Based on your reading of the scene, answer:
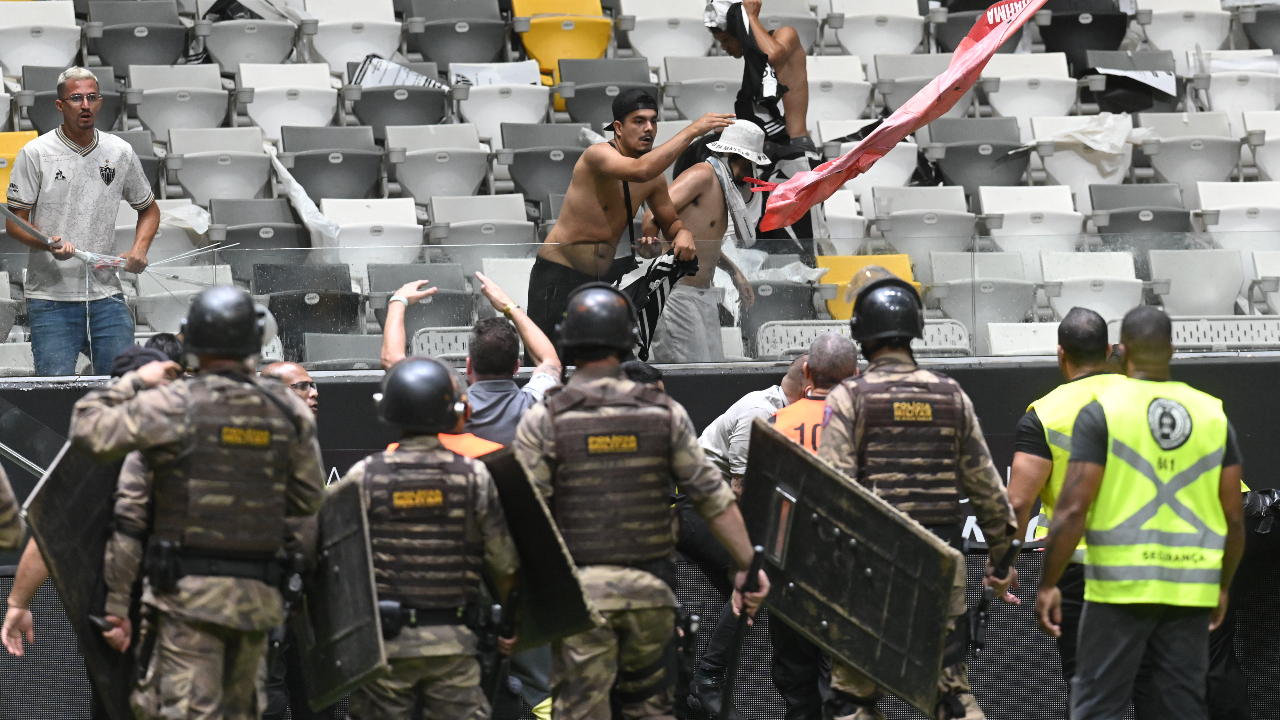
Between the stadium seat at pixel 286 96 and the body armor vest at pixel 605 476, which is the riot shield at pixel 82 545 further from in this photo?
the stadium seat at pixel 286 96

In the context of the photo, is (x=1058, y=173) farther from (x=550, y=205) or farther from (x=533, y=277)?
(x=533, y=277)

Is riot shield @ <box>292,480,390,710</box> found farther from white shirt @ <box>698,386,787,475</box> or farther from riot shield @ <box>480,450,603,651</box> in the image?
white shirt @ <box>698,386,787,475</box>

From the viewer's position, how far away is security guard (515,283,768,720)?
15.5ft

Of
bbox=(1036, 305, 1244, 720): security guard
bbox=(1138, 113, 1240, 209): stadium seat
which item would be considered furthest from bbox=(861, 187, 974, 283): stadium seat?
bbox=(1036, 305, 1244, 720): security guard

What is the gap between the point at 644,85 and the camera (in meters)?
11.4

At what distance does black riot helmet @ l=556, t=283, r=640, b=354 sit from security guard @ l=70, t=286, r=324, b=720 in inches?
36.2

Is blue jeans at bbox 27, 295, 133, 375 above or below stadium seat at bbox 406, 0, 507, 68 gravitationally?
below

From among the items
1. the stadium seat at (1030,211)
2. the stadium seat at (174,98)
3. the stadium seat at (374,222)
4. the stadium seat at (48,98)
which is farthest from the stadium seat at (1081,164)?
the stadium seat at (48,98)

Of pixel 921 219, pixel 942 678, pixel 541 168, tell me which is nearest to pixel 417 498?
pixel 942 678

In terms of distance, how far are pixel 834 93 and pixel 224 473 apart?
8433 millimetres

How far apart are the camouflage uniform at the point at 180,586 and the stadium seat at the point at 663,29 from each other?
8.44 metres

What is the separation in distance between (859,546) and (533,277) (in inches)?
117

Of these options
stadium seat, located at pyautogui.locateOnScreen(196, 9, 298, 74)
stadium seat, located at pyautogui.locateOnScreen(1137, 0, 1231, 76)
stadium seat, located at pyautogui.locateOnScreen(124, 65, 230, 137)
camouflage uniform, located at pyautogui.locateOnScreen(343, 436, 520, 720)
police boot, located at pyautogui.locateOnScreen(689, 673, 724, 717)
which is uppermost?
stadium seat, located at pyautogui.locateOnScreen(196, 9, 298, 74)

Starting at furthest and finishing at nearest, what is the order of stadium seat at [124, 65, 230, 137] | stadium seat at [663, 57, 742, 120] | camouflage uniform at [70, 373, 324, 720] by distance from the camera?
stadium seat at [663, 57, 742, 120] → stadium seat at [124, 65, 230, 137] → camouflage uniform at [70, 373, 324, 720]
